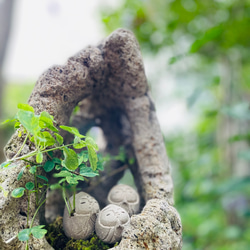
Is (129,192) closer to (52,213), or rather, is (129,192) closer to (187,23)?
(52,213)

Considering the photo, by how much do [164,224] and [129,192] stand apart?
332 mm

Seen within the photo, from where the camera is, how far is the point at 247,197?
11.6 feet

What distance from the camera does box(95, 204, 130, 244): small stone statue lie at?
1.09 meters

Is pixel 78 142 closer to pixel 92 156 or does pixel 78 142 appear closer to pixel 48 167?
pixel 92 156

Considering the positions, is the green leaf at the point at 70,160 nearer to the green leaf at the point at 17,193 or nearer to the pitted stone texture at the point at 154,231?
the green leaf at the point at 17,193

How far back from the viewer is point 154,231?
99cm

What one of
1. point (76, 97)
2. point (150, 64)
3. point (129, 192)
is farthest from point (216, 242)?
point (76, 97)

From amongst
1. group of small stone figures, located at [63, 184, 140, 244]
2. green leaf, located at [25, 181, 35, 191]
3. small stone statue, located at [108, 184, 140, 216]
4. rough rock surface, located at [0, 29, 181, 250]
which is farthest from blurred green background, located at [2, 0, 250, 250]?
green leaf, located at [25, 181, 35, 191]

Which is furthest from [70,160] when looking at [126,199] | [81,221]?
[126,199]

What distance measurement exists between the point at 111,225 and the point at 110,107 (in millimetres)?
901

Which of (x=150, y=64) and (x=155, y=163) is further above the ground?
(x=150, y=64)

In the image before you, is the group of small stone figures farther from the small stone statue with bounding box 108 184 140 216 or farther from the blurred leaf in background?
the blurred leaf in background

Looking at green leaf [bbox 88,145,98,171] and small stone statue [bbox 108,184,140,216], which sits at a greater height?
green leaf [bbox 88,145,98,171]

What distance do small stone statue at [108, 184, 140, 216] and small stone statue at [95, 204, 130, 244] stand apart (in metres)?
0.16
